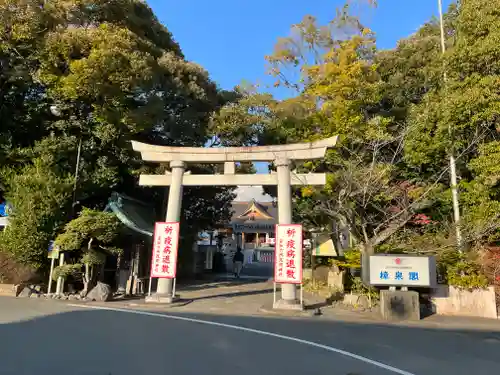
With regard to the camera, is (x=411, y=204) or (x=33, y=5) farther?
(x=33, y=5)

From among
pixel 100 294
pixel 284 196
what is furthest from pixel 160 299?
pixel 284 196

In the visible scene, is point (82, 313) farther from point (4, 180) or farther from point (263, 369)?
point (4, 180)

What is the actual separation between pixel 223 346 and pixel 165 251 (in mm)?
6587

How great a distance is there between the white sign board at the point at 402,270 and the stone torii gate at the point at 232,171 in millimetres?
2999

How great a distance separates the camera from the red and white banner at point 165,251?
504 inches

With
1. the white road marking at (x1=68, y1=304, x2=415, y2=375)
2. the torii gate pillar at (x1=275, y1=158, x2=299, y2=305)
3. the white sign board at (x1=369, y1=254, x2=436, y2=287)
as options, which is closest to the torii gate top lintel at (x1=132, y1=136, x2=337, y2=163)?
the torii gate pillar at (x1=275, y1=158, x2=299, y2=305)

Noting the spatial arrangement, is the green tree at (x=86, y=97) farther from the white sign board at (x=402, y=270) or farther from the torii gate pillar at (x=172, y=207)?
the white sign board at (x=402, y=270)

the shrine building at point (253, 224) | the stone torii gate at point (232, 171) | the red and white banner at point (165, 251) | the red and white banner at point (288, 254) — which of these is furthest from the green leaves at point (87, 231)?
the shrine building at point (253, 224)

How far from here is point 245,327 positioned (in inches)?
348

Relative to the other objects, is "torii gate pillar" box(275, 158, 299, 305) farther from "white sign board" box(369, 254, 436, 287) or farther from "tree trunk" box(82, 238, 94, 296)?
"tree trunk" box(82, 238, 94, 296)

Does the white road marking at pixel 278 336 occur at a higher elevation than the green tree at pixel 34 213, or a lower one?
lower

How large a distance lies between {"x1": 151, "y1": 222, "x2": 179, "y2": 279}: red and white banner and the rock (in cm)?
169

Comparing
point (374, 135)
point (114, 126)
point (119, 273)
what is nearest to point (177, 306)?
point (119, 273)

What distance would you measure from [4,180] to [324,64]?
544 inches
